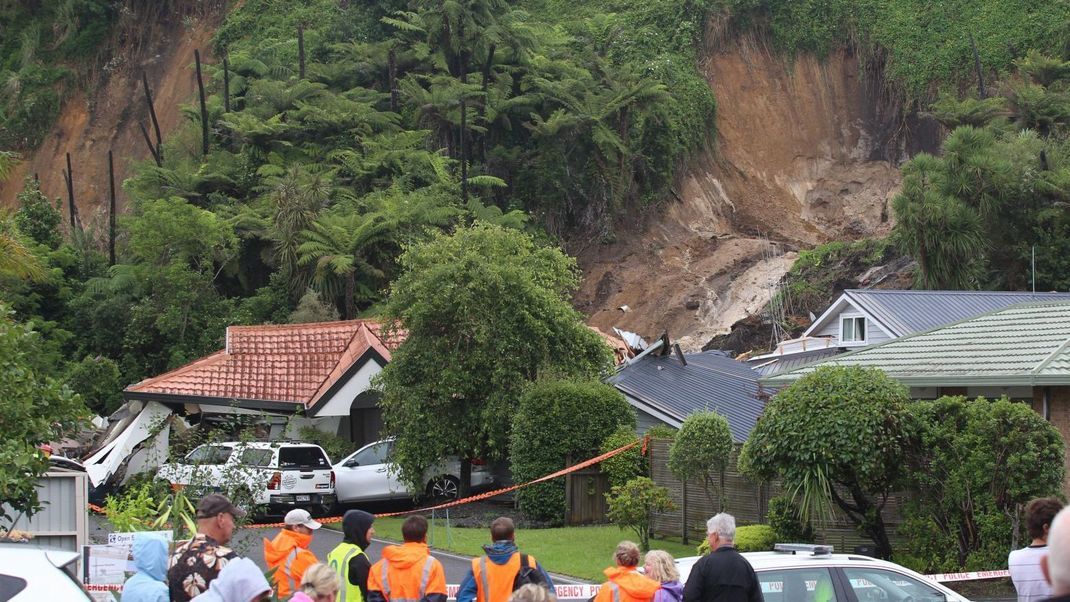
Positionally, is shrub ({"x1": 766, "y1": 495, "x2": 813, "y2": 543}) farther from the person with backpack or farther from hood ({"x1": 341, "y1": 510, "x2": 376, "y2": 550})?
hood ({"x1": 341, "y1": 510, "x2": 376, "y2": 550})

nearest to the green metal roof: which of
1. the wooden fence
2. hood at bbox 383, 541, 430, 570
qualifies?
the wooden fence

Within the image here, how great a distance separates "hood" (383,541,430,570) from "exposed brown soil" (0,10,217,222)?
48814 mm

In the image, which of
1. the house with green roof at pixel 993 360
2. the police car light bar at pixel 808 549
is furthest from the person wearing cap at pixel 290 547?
the house with green roof at pixel 993 360

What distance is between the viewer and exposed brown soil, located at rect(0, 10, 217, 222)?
54875 millimetres

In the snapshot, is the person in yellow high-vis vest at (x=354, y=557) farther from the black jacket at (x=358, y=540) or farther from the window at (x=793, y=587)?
the window at (x=793, y=587)

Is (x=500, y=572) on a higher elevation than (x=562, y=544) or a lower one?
higher

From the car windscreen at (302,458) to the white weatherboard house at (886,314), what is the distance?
923 centimetres

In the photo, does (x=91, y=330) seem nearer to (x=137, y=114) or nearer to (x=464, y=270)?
(x=464, y=270)

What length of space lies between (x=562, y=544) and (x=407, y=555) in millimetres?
11119

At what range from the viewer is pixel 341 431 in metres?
28.8

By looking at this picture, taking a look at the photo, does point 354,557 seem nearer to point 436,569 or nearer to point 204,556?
point 436,569

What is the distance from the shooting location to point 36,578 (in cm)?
622

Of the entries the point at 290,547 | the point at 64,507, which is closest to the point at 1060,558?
the point at 290,547

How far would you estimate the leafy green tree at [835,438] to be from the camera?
14391mm
